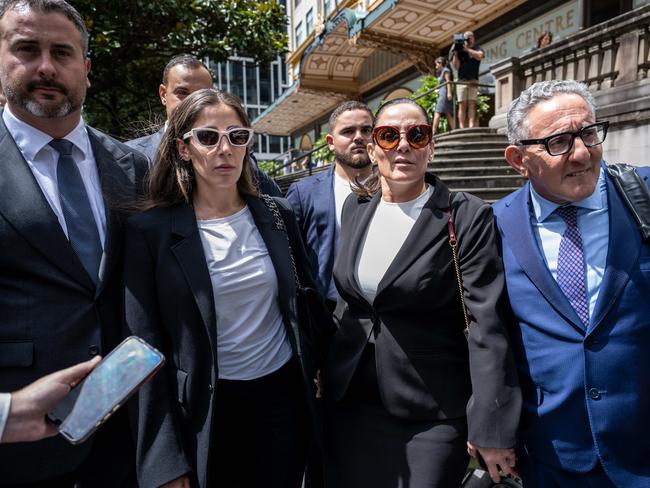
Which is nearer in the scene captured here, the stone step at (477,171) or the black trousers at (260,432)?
the black trousers at (260,432)

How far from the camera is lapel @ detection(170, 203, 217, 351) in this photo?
2066mm

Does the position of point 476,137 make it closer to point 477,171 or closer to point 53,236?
point 477,171

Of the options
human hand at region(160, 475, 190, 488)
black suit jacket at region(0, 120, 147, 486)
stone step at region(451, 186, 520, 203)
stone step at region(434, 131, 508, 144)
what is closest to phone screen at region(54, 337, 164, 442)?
black suit jacket at region(0, 120, 147, 486)

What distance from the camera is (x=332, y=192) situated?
371 cm

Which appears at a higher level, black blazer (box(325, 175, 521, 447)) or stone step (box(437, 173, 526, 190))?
stone step (box(437, 173, 526, 190))

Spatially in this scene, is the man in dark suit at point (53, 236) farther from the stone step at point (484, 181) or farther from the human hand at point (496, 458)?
the stone step at point (484, 181)

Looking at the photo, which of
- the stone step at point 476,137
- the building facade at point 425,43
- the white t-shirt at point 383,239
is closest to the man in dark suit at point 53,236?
the white t-shirt at point 383,239

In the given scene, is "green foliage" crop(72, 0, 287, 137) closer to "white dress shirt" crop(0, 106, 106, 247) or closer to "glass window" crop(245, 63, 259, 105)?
"white dress shirt" crop(0, 106, 106, 247)

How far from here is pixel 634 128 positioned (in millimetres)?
7242

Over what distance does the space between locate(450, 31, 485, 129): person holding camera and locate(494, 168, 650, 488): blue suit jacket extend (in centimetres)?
972

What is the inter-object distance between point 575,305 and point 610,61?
791 cm

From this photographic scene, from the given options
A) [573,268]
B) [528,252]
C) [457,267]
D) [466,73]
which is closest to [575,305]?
[573,268]

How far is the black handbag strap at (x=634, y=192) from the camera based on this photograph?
1.94m

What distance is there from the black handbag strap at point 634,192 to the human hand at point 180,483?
215cm
